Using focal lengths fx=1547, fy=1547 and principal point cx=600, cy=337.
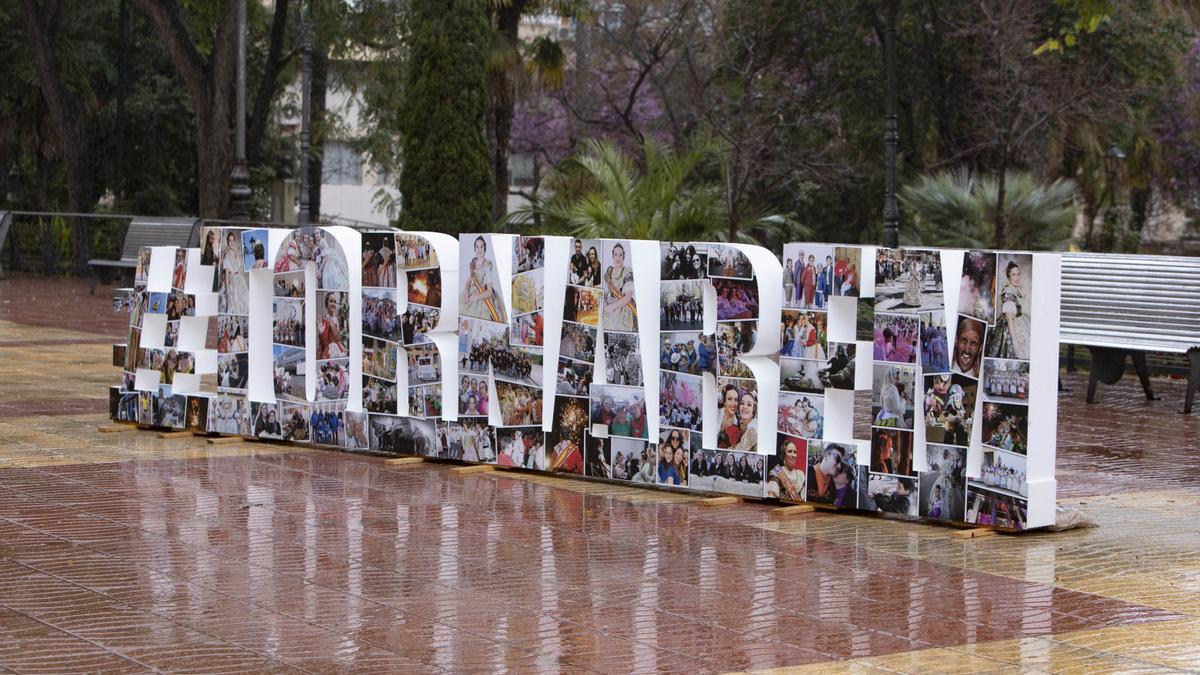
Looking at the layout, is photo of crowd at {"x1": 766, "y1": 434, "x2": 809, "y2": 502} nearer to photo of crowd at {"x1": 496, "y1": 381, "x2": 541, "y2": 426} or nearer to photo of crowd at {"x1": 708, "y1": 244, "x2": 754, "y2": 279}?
photo of crowd at {"x1": 708, "y1": 244, "x2": 754, "y2": 279}

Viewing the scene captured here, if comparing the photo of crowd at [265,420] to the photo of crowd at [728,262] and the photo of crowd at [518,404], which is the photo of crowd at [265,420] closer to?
the photo of crowd at [518,404]

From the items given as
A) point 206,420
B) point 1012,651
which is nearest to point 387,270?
point 206,420

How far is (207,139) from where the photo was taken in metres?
26.9

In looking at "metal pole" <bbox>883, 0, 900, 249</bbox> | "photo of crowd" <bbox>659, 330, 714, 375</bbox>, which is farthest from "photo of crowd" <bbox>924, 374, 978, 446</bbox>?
"metal pole" <bbox>883, 0, 900, 249</bbox>

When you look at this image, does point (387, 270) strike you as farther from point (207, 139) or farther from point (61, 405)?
point (207, 139)

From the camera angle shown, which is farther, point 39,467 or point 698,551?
point 39,467

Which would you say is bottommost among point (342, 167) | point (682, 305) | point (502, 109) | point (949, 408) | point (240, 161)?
point (949, 408)

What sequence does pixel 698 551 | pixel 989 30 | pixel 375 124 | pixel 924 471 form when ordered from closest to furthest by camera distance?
pixel 698 551 < pixel 924 471 < pixel 989 30 < pixel 375 124

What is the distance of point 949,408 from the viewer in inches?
305

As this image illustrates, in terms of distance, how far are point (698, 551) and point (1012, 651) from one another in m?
1.98

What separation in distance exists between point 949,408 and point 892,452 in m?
0.39

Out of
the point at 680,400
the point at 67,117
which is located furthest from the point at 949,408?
the point at 67,117

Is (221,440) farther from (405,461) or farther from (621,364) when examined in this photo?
(621,364)

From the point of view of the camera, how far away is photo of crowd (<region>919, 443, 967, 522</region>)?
7723 mm
